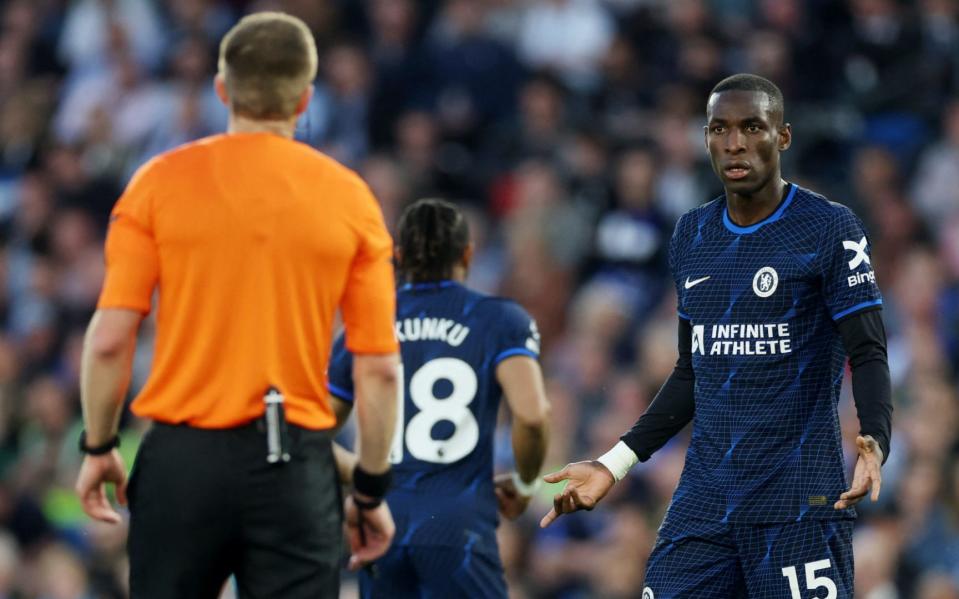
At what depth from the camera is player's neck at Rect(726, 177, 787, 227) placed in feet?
16.8

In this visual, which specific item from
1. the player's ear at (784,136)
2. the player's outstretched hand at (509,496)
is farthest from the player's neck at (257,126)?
the player's outstretched hand at (509,496)

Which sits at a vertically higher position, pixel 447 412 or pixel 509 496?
pixel 447 412

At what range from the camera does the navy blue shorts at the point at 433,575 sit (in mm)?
6148

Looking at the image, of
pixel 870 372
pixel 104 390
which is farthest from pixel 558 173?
pixel 104 390

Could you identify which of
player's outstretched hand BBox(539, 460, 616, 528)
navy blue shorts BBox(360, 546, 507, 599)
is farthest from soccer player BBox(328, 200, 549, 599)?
player's outstretched hand BBox(539, 460, 616, 528)

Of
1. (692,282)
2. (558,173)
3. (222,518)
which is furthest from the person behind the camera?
(558,173)

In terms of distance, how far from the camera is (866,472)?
4473 mm

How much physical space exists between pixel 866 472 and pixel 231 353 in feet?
5.74

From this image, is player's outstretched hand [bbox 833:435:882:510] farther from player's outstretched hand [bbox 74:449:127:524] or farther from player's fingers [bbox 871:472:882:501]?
player's outstretched hand [bbox 74:449:127:524]

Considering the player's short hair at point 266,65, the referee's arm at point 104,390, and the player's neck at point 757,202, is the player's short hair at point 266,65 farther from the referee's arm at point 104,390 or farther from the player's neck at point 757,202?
the player's neck at point 757,202

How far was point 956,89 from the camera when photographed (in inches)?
Answer: 456

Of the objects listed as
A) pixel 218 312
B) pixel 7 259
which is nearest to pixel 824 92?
pixel 7 259

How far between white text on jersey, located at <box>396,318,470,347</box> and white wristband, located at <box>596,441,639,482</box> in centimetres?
112

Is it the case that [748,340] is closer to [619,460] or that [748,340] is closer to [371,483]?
[619,460]
